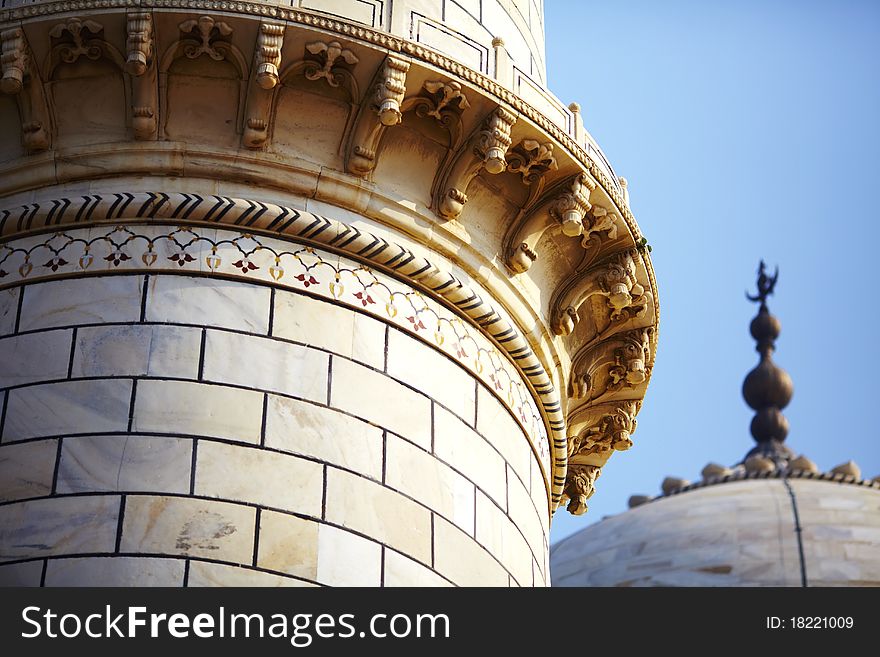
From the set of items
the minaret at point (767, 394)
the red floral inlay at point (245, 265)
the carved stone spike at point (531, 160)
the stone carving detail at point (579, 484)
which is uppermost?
the minaret at point (767, 394)

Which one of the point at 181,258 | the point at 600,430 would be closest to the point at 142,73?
the point at 181,258

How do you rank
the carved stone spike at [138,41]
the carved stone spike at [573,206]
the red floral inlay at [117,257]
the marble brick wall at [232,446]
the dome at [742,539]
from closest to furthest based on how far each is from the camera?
the marble brick wall at [232,446] → the red floral inlay at [117,257] → the carved stone spike at [138,41] → the carved stone spike at [573,206] → the dome at [742,539]

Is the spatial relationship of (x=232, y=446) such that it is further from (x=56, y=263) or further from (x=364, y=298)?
(x=56, y=263)

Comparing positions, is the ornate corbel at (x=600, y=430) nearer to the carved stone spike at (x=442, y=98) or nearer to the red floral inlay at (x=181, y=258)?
the carved stone spike at (x=442, y=98)

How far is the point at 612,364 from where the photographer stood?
49.5 feet

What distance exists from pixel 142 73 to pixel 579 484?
5.18 metres

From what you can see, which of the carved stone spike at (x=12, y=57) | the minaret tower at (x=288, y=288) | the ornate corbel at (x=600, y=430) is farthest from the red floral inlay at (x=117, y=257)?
the ornate corbel at (x=600, y=430)

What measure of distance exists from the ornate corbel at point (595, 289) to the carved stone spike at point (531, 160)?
93cm

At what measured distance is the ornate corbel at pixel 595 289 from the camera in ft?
46.9

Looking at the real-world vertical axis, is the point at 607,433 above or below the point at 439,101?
below

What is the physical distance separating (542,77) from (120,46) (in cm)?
357

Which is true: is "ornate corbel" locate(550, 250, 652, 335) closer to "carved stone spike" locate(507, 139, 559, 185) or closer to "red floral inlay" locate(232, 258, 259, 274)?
"carved stone spike" locate(507, 139, 559, 185)
